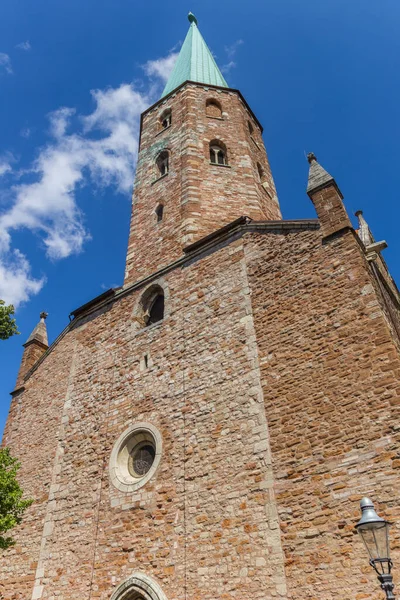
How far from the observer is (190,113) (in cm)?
1614

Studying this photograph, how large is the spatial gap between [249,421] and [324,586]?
2.73 metres

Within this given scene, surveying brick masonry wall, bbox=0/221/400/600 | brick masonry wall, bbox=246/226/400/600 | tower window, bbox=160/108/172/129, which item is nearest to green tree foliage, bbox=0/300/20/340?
brick masonry wall, bbox=0/221/400/600

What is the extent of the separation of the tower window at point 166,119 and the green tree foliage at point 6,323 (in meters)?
10.2

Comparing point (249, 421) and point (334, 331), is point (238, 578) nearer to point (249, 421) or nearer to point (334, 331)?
point (249, 421)

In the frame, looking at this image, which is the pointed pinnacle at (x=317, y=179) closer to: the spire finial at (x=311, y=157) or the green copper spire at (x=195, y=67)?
the spire finial at (x=311, y=157)

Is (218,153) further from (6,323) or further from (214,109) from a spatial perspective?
(6,323)

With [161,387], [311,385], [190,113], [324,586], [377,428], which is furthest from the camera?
[190,113]

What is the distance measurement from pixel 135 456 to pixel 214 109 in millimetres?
12507

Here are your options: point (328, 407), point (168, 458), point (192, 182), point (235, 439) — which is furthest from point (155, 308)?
point (328, 407)

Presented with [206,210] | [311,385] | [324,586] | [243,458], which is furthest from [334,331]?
[206,210]

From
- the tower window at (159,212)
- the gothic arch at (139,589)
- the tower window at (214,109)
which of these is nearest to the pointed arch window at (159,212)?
the tower window at (159,212)

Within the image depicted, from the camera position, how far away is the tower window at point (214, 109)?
1661 centimetres

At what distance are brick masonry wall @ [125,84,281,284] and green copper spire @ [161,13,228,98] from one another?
6.04 ft

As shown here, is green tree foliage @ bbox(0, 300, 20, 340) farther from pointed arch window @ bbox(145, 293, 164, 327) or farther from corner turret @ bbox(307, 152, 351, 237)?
corner turret @ bbox(307, 152, 351, 237)
